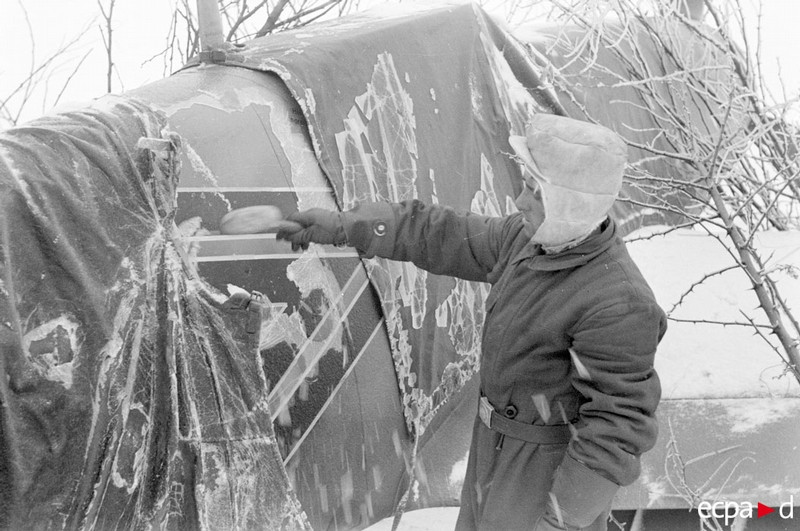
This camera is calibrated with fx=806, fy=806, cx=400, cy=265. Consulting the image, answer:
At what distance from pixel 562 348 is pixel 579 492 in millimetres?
358

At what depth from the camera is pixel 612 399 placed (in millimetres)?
1931

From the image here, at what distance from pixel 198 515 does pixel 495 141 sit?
89.7 inches

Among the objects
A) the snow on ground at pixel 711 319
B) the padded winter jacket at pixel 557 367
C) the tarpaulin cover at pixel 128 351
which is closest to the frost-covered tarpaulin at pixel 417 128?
the tarpaulin cover at pixel 128 351

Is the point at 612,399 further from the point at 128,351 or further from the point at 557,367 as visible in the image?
the point at 128,351

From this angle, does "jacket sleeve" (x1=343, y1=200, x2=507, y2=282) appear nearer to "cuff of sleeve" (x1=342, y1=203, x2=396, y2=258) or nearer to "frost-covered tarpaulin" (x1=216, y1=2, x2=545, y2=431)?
"cuff of sleeve" (x1=342, y1=203, x2=396, y2=258)

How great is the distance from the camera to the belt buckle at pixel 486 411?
2270mm

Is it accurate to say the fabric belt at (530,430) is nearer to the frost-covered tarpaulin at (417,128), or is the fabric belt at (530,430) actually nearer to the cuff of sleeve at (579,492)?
the cuff of sleeve at (579,492)

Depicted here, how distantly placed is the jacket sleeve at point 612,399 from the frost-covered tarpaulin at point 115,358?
73cm

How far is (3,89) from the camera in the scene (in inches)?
489

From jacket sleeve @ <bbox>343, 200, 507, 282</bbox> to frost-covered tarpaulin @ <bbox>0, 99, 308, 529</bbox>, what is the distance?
58 centimetres

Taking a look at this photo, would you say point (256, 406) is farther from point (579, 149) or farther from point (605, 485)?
point (579, 149)

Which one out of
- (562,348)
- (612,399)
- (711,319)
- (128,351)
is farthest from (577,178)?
(711,319)

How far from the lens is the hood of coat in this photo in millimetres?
2027

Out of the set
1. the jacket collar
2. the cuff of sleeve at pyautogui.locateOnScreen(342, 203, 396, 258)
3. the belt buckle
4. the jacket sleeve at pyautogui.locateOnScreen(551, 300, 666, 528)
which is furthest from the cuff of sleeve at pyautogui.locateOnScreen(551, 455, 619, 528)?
the cuff of sleeve at pyautogui.locateOnScreen(342, 203, 396, 258)
